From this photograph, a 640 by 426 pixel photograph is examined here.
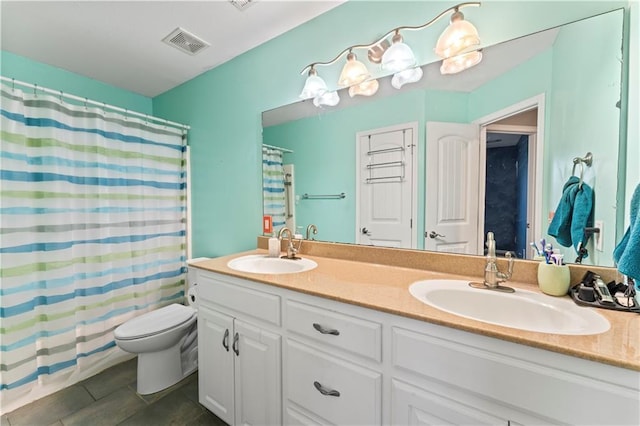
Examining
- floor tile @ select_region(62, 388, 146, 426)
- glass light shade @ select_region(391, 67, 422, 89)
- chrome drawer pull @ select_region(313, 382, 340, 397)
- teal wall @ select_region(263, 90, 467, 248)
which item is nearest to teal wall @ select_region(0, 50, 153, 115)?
teal wall @ select_region(263, 90, 467, 248)

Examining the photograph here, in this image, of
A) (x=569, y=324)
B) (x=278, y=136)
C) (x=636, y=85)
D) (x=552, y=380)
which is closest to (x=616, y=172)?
(x=636, y=85)

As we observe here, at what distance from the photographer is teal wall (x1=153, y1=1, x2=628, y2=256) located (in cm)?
113

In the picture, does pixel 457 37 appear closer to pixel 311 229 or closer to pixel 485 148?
pixel 485 148

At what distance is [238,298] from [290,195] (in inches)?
31.8

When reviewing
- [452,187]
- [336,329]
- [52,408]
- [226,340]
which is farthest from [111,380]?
[452,187]

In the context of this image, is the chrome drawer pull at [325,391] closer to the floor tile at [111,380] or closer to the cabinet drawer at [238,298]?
the cabinet drawer at [238,298]

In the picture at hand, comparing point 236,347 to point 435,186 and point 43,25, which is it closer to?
point 435,186

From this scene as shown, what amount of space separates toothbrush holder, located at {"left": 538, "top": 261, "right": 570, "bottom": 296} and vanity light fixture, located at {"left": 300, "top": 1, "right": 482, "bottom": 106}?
0.96 metres

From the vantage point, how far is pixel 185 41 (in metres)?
1.79

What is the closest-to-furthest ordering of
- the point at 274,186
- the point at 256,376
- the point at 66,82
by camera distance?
1. the point at 256,376
2. the point at 274,186
3. the point at 66,82

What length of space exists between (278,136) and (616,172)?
172 centimetres

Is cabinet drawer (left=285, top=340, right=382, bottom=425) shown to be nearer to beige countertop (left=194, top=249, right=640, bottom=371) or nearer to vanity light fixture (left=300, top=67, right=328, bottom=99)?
beige countertop (left=194, top=249, right=640, bottom=371)

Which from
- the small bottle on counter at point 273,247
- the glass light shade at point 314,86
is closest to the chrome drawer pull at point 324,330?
the small bottle on counter at point 273,247

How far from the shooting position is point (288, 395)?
3.63ft
